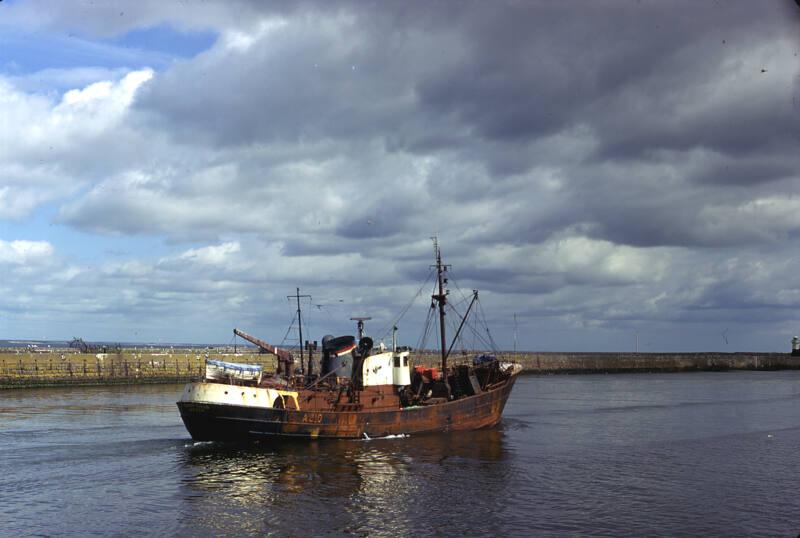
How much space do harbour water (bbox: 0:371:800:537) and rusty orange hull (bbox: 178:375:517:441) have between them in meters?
0.81

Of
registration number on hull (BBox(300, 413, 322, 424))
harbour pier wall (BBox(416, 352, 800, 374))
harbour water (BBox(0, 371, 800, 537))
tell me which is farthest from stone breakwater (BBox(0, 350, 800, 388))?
harbour pier wall (BBox(416, 352, 800, 374))

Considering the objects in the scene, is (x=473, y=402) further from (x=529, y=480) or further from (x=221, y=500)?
(x=221, y=500)

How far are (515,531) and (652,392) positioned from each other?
80.4 metres

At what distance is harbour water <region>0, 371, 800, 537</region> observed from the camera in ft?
95.8

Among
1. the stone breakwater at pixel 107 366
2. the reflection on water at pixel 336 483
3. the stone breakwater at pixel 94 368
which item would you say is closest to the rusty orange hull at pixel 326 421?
the reflection on water at pixel 336 483

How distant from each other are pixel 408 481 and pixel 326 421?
449 inches

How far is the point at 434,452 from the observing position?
4550 cm

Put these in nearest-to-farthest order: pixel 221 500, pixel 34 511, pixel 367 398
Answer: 1. pixel 34 511
2. pixel 221 500
3. pixel 367 398

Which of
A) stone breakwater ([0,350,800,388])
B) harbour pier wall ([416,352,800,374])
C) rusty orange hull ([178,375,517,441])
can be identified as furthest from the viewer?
harbour pier wall ([416,352,800,374])

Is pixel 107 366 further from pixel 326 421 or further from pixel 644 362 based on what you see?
pixel 644 362

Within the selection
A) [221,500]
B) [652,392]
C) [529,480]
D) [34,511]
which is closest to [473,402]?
[529,480]

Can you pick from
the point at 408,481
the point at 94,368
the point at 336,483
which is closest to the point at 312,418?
the point at 336,483

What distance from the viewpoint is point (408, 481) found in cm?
3703

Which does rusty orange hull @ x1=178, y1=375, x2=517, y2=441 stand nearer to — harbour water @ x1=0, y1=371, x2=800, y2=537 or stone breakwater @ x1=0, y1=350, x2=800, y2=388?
harbour water @ x1=0, y1=371, x2=800, y2=537
